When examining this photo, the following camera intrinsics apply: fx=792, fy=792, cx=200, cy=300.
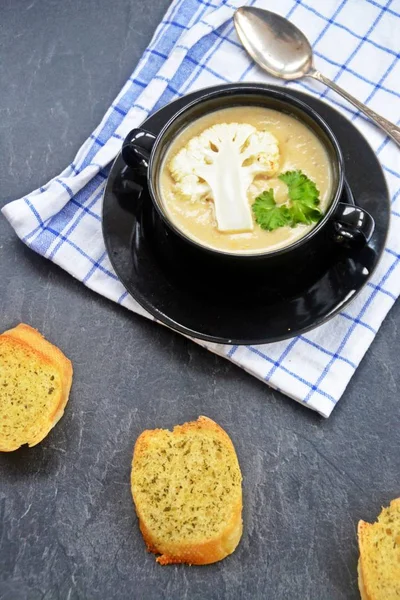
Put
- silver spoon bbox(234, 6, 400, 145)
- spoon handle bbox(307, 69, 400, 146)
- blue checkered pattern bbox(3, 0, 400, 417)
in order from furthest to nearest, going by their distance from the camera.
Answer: silver spoon bbox(234, 6, 400, 145) → spoon handle bbox(307, 69, 400, 146) → blue checkered pattern bbox(3, 0, 400, 417)

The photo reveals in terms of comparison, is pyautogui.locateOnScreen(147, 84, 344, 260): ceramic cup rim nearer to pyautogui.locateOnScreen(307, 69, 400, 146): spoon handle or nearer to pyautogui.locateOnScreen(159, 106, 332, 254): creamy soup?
pyautogui.locateOnScreen(159, 106, 332, 254): creamy soup

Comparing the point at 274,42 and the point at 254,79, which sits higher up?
the point at 274,42

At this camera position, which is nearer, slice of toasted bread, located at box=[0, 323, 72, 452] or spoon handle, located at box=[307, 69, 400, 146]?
slice of toasted bread, located at box=[0, 323, 72, 452]

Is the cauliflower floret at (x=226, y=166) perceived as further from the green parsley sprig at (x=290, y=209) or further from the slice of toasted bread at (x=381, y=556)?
the slice of toasted bread at (x=381, y=556)

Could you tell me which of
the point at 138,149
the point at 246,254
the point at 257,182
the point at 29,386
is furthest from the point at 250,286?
the point at 29,386

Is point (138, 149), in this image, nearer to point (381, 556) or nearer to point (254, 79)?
point (254, 79)

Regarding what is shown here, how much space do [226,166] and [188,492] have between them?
0.81m

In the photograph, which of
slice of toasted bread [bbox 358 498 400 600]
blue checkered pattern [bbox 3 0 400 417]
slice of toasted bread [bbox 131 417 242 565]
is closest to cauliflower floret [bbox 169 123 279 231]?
blue checkered pattern [bbox 3 0 400 417]

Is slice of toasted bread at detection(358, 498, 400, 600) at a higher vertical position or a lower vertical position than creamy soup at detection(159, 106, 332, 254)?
lower

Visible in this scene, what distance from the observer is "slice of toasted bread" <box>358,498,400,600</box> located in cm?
185

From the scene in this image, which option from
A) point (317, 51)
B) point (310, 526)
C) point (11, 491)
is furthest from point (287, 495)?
point (317, 51)

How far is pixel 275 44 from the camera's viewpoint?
2.39 metres

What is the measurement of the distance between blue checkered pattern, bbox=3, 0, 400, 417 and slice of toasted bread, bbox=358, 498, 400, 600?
0.31 metres

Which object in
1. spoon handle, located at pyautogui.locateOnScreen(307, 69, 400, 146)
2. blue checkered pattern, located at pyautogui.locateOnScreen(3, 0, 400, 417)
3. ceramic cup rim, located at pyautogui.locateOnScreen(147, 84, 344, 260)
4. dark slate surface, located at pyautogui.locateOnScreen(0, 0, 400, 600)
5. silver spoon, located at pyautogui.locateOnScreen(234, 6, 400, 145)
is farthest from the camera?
silver spoon, located at pyautogui.locateOnScreen(234, 6, 400, 145)
